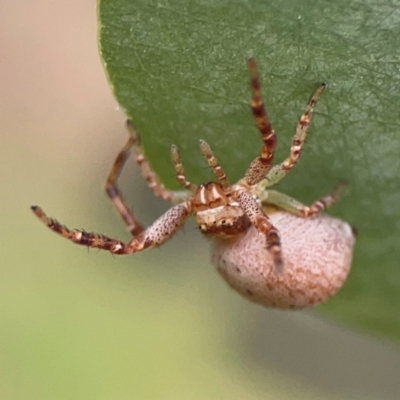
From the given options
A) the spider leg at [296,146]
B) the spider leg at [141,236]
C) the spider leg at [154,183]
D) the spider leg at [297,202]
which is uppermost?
the spider leg at [154,183]

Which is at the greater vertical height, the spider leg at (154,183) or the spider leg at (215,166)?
the spider leg at (154,183)

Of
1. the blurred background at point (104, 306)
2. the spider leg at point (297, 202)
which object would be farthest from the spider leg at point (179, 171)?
the blurred background at point (104, 306)

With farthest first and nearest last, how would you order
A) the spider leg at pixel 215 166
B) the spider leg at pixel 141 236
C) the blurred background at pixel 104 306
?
1. the blurred background at pixel 104 306
2. the spider leg at pixel 141 236
3. the spider leg at pixel 215 166

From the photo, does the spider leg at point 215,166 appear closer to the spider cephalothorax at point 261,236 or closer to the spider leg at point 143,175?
the spider cephalothorax at point 261,236

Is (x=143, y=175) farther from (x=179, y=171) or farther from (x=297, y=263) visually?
(x=297, y=263)

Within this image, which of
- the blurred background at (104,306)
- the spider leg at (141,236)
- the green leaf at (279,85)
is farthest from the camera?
the blurred background at (104,306)

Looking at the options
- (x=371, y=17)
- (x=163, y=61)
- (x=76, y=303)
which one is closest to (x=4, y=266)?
(x=76, y=303)

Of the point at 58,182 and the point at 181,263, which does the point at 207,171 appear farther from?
the point at 58,182
